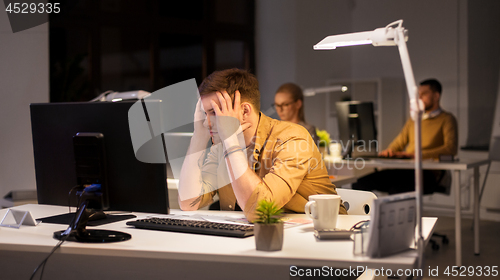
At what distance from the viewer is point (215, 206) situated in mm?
2238

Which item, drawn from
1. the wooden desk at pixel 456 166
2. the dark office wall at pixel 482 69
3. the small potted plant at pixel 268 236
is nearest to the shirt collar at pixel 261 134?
the small potted plant at pixel 268 236

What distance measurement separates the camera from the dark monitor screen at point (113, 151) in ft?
4.19

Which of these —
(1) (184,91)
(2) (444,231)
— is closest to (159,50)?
(1) (184,91)

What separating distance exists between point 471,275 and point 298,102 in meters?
1.78

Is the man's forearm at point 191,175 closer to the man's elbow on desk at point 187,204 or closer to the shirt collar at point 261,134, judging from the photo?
the man's elbow on desk at point 187,204

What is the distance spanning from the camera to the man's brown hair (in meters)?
1.55

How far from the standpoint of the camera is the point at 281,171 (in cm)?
148

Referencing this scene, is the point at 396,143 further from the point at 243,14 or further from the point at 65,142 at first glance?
the point at 65,142

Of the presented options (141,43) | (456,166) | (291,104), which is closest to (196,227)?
(291,104)

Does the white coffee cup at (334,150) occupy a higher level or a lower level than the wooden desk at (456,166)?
higher

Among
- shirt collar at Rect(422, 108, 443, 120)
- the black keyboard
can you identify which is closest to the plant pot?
the black keyboard

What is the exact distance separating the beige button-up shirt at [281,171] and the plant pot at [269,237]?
32 centimetres
